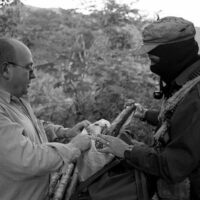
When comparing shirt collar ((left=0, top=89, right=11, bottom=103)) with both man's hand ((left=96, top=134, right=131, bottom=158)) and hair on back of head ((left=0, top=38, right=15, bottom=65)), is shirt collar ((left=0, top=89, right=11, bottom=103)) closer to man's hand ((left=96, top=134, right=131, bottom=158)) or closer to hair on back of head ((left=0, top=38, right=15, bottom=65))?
hair on back of head ((left=0, top=38, right=15, bottom=65))

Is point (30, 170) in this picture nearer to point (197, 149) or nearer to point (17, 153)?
point (17, 153)

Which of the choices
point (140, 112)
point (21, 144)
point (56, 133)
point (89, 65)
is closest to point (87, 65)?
point (89, 65)

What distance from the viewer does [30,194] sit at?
221cm

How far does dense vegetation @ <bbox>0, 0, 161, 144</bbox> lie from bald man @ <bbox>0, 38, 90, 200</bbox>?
2.95 meters

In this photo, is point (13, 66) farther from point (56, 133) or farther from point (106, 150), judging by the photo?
point (56, 133)

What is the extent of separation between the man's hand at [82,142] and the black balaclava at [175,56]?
65 centimetres

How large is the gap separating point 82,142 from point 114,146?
0.20 meters

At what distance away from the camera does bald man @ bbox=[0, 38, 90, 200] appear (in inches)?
78.2

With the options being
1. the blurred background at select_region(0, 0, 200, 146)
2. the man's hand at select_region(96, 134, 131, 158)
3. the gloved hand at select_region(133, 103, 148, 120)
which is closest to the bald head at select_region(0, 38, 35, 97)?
the man's hand at select_region(96, 134, 131, 158)

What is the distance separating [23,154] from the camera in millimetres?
1981

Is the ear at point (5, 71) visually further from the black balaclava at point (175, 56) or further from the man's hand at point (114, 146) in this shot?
the black balaclava at point (175, 56)

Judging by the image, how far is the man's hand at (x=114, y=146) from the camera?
2246 mm

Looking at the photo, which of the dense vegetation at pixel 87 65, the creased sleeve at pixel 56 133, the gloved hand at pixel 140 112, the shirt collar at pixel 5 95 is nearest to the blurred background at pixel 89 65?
the dense vegetation at pixel 87 65

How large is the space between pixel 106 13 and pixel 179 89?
13.7 ft
